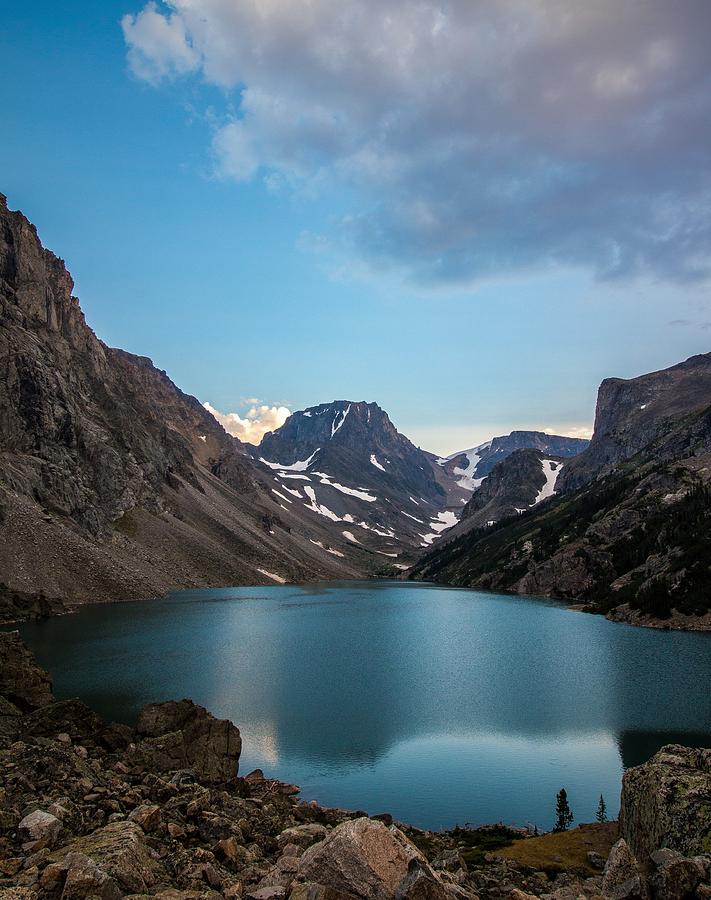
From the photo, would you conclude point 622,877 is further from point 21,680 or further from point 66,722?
point 21,680

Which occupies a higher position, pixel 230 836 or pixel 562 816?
pixel 230 836

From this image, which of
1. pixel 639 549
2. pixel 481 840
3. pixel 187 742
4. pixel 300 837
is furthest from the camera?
pixel 639 549

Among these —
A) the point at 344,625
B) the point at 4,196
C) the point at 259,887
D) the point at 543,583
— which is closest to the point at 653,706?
the point at 259,887

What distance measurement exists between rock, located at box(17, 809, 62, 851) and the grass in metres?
14.3

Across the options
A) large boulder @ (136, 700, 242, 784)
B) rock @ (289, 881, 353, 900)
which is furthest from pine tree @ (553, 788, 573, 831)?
rock @ (289, 881, 353, 900)

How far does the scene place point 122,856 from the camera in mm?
13031

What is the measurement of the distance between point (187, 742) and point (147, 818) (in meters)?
14.1

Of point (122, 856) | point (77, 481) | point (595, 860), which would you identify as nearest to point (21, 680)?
point (122, 856)

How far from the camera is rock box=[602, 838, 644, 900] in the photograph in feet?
42.2

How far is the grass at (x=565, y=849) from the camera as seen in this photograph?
1970 cm

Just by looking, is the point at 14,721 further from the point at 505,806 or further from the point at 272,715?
the point at 505,806

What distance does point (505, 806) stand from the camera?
28.4 m

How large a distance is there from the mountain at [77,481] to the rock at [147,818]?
72.8 metres

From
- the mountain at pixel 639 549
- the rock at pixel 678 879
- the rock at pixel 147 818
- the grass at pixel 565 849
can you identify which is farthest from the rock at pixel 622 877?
Answer: the mountain at pixel 639 549
